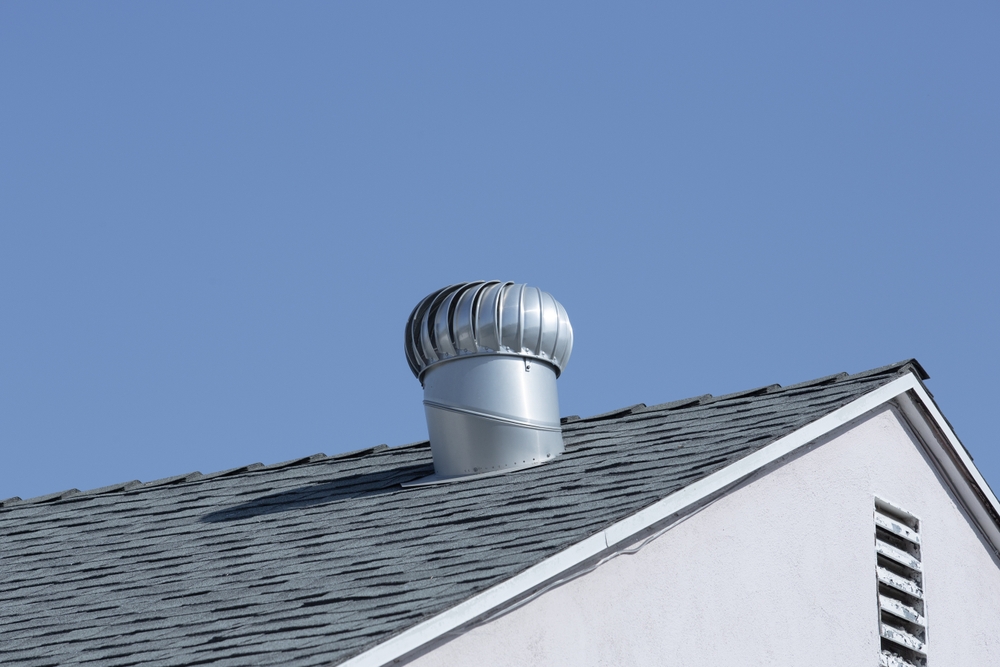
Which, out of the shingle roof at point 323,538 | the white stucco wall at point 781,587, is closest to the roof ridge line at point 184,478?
the shingle roof at point 323,538

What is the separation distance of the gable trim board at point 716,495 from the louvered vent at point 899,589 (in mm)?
617

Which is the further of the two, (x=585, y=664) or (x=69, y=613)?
(x=69, y=613)

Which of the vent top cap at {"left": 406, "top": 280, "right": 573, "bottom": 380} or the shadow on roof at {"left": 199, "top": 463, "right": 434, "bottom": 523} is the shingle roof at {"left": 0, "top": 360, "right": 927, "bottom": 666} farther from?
the vent top cap at {"left": 406, "top": 280, "right": 573, "bottom": 380}

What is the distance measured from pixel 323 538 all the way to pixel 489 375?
1632mm

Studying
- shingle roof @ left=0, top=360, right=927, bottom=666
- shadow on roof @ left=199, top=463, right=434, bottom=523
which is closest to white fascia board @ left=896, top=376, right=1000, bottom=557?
shingle roof @ left=0, top=360, right=927, bottom=666

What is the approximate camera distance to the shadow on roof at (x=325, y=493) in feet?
27.6

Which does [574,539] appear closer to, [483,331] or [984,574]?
[483,331]

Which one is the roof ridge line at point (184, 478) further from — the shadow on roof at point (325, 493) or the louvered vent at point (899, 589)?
the louvered vent at point (899, 589)

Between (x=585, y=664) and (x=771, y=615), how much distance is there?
4.63ft

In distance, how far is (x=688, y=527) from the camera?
6660 mm

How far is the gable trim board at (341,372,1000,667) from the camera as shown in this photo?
210 inches

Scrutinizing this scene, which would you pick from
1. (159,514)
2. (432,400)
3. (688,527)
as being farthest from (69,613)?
(688,527)

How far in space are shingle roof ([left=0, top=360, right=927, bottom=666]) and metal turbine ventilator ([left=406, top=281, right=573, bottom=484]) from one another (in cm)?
25

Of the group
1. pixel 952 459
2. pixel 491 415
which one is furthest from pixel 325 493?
pixel 952 459
